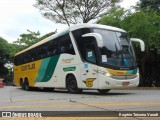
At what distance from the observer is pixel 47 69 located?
2052 cm

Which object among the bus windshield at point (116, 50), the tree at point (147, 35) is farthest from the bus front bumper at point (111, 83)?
the tree at point (147, 35)

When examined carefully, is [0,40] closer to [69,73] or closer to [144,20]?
[144,20]

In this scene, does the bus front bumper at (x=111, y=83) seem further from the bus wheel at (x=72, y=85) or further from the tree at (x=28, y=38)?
the tree at (x=28, y=38)

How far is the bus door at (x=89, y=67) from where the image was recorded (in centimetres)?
1559

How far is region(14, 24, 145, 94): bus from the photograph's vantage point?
1523 centimetres

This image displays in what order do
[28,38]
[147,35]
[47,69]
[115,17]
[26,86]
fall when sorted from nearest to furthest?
[47,69] → [26,86] → [147,35] → [115,17] → [28,38]

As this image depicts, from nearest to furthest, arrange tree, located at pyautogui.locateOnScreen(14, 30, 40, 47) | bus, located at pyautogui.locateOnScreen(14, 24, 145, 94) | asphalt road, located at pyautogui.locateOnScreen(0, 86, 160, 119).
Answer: asphalt road, located at pyautogui.locateOnScreen(0, 86, 160, 119)
bus, located at pyautogui.locateOnScreen(14, 24, 145, 94)
tree, located at pyautogui.locateOnScreen(14, 30, 40, 47)

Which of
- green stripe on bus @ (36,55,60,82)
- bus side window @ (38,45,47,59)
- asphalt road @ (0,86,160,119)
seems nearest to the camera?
asphalt road @ (0,86,160,119)

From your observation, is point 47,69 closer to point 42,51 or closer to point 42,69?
point 42,69

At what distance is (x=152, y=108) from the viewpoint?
9641 mm

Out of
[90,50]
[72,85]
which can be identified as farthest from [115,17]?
[90,50]

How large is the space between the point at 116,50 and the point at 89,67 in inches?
57.5

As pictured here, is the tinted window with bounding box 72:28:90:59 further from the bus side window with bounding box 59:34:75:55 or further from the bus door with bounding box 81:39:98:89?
the bus side window with bounding box 59:34:75:55

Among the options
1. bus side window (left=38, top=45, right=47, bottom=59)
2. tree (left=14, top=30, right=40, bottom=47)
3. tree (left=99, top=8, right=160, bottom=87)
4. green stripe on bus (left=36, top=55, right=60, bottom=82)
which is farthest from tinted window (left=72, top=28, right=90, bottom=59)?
tree (left=14, top=30, right=40, bottom=47)
